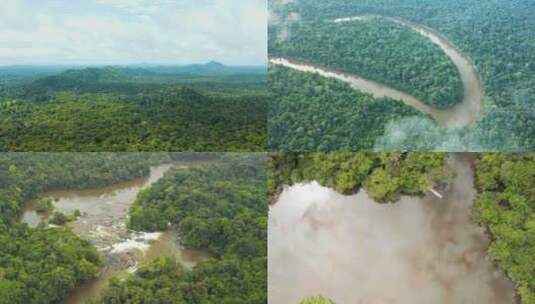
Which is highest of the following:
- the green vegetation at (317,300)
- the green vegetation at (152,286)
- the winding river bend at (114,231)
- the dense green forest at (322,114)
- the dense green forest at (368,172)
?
the dense green forest at (322,114)

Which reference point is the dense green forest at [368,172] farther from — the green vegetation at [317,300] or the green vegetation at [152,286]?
the green vegetation at [152,286]

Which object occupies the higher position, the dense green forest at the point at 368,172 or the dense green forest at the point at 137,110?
the dense green forest at the point at 137,110

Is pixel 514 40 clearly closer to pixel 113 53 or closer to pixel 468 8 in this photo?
pixel 468 8

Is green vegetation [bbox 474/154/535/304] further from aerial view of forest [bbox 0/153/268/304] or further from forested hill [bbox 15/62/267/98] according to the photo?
forested hill [bbox 15/62/267/98]

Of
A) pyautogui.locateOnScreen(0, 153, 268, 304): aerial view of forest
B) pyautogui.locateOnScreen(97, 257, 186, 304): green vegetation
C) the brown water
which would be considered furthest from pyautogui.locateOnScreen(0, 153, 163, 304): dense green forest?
the brown water

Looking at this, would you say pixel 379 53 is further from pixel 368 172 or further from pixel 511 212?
pixel 511 212

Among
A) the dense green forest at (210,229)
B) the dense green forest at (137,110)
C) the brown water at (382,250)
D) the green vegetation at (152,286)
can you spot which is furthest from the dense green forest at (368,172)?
the green vegetation at (152,286)

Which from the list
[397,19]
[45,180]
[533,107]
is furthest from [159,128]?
[533,107]
